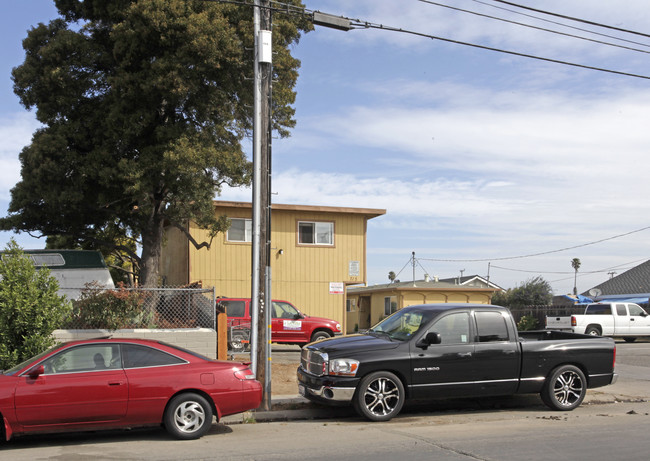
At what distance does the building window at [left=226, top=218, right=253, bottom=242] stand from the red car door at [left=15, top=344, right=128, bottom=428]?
18.1 m

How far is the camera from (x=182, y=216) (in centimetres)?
1838

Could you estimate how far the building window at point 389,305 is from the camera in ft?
111

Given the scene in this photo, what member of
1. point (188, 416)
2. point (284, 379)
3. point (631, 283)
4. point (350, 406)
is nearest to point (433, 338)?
point (350, 406)

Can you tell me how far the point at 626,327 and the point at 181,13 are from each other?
23.4 meters

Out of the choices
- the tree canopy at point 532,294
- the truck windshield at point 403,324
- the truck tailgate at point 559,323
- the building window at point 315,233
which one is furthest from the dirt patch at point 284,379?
the tree canopy at point 532,294

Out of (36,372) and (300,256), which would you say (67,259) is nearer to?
(36,372)

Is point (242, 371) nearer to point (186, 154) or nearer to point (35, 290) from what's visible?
point (35, 290)

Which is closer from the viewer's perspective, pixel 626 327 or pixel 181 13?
pixel 181 13

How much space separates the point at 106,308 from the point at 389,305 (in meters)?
23.3

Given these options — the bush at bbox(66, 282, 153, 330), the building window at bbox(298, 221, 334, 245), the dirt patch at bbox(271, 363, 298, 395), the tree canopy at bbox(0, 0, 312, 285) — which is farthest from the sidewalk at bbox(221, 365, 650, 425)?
the building window at bbox(298, 221, 334, 245)

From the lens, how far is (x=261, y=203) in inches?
430

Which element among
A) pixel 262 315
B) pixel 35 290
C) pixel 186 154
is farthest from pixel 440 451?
pixel 186 154

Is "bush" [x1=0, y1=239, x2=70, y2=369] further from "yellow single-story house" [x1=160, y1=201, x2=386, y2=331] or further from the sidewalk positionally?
"yellow single-story house" [x1=160, y1=201, x2=386, y2=331]

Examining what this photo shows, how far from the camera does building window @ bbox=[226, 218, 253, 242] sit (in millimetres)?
26469
